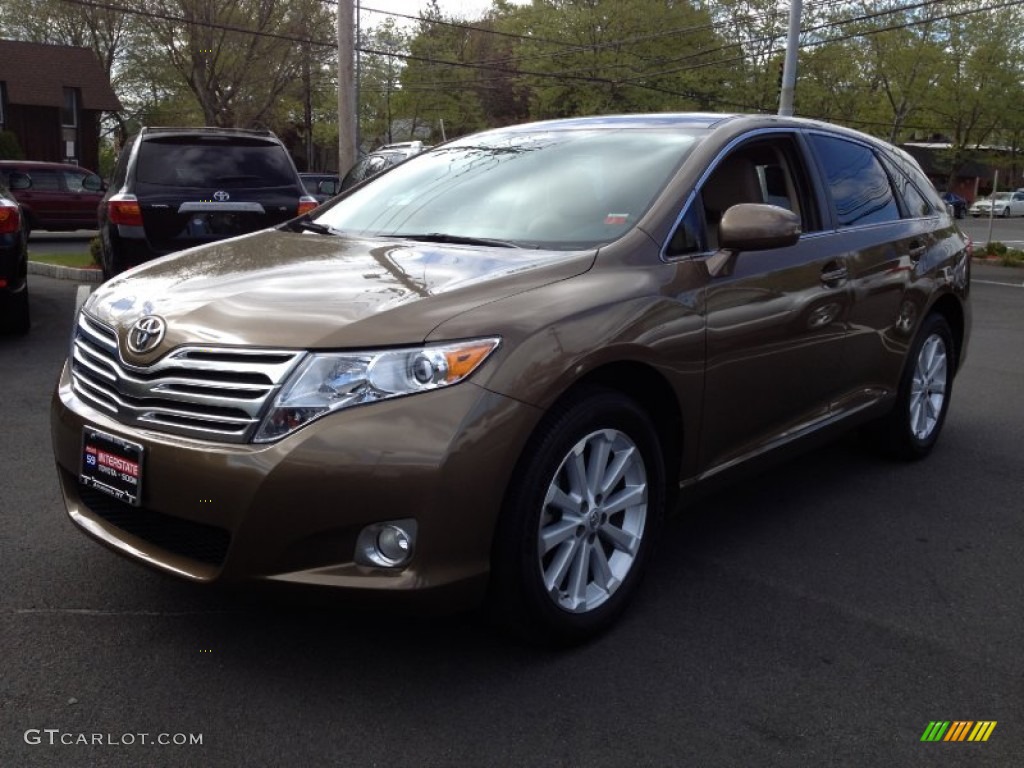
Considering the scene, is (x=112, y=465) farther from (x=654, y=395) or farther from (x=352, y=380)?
(x=654, y=395)

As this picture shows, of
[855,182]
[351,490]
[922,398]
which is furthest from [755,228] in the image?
[922,398]

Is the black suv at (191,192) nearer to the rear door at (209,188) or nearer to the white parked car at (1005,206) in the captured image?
the rear door at (209,188)

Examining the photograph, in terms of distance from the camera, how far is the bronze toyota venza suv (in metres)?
2.61

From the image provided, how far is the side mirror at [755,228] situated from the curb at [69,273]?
382 inches

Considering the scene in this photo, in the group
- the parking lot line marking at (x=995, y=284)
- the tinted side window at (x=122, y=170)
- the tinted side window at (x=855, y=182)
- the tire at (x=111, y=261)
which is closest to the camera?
the tinted side window at (x=855, y=182)

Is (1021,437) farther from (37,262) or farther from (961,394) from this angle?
(37,262)

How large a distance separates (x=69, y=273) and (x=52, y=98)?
97.2 ft

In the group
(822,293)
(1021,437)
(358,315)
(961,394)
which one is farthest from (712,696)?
(961,394)

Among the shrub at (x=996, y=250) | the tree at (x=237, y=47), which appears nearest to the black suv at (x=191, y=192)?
the shrub at (x=996, y=250)

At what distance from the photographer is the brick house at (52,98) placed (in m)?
37.4

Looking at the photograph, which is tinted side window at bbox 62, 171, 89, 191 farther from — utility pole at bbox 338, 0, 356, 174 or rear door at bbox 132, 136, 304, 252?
Result: rear door at bbox 132, 136, 304, 252

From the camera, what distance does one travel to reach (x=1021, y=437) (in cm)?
588

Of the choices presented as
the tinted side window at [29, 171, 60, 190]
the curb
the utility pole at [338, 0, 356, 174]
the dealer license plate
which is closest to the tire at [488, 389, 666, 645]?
the dealer license plate

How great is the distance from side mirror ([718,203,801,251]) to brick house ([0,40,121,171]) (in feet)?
129
